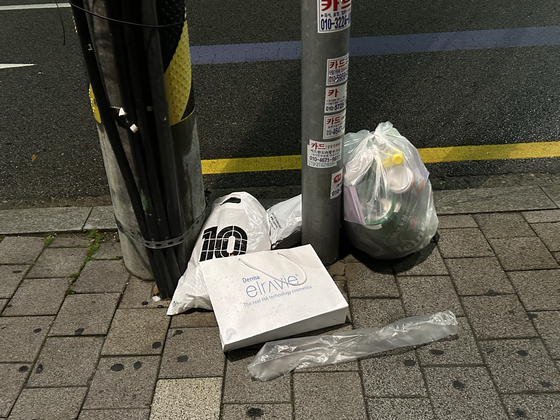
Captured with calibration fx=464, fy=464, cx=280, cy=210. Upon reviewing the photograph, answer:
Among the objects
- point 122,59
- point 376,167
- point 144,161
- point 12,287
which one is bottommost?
point 12,287

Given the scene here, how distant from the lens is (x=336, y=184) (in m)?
2.25

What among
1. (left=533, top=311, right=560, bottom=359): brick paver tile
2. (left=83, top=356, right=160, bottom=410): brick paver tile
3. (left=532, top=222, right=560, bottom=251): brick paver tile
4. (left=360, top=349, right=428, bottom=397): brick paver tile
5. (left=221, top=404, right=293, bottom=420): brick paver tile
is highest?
(left=532, top=222, right=560, bottom=251): brick paver tile

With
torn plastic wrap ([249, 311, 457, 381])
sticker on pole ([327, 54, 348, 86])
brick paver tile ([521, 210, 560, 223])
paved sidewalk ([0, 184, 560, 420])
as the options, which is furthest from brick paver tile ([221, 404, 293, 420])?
brick paver tile ([521, 210, 560, 223])

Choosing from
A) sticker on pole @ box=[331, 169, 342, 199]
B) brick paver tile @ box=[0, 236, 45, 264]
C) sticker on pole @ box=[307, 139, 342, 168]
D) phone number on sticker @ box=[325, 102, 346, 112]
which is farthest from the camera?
brick paver tile @ box=[0, 236, 45, 264]

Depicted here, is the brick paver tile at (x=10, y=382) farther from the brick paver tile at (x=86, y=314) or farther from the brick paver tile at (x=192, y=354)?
the brick paver tile at (x=192, y=354)

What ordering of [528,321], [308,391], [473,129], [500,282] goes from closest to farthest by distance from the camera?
[308,391]
[528,321]
[500,282]
[473,129]

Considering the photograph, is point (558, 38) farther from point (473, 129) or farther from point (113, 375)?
point (113, 375)

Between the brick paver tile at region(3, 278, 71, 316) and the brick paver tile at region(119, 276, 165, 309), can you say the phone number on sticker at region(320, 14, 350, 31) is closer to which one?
the brick paver tile at region(119, 276, 165, 309)

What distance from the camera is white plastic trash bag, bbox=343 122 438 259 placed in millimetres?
2238

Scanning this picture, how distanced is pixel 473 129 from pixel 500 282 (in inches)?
70.5

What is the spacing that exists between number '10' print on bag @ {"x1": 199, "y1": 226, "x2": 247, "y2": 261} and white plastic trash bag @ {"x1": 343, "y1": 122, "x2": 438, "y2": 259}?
0.55m

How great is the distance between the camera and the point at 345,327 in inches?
84.0

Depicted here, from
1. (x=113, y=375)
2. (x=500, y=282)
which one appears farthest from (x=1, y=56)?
(x=500, y=282)

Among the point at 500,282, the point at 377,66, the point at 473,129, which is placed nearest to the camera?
the point at 500,282
